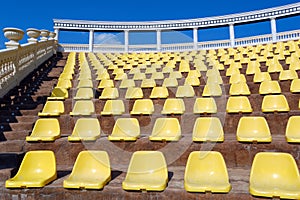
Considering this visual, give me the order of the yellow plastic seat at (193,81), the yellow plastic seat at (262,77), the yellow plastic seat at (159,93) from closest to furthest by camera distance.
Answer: the yellow plastic seat at (159,93) → the yellow plastic seat at (262,77) → the yellow plastic seat at (193,81)

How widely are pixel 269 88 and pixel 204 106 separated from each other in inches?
67.6

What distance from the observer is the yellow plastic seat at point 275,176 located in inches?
110

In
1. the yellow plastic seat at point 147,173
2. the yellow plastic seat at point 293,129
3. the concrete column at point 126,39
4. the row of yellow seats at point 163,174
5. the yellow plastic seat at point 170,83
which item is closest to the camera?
the row of yellow seats at point 163,174

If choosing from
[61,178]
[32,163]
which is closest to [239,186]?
[61,178]

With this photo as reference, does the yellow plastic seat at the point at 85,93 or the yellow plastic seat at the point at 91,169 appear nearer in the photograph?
the yellow plastic seat at the point at 91,169

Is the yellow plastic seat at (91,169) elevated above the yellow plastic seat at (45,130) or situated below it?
below

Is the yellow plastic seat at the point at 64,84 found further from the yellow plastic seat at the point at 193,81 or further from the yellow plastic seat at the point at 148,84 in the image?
the yellow plastic seat at the point at 193,81

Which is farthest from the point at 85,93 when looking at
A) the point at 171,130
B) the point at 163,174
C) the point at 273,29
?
the point at 273,29

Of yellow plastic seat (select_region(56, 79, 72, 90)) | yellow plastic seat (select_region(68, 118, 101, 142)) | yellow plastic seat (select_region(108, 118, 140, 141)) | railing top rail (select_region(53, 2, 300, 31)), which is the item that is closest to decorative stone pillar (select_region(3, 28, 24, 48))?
yellow plastic seat (select_region(56, 79, 72, 90))

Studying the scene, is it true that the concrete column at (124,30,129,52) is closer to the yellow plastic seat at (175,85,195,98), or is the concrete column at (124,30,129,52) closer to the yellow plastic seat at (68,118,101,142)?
the yellow plastic seat at (175,85,195,98)

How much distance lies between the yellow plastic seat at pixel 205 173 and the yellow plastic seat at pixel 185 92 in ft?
9.99

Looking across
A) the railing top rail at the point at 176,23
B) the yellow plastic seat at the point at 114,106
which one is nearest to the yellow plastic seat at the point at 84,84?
the yellow plastic seat at the point at 114,106

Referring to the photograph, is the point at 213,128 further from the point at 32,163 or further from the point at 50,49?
the point at 50,49

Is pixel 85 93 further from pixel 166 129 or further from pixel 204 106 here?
pixel 204 106
